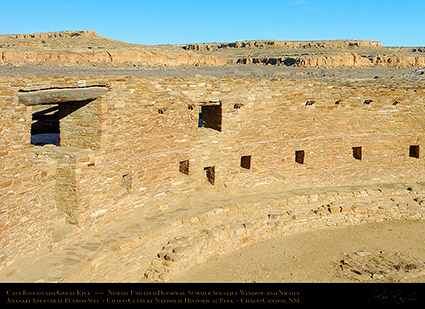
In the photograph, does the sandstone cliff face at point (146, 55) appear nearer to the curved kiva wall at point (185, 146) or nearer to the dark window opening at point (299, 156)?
the curved kiva wall at point (185, 146)

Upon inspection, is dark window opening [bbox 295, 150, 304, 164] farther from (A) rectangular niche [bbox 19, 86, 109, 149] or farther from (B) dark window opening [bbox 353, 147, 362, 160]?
(A) rectangular niche [bbox 19, 86, 109, 149]

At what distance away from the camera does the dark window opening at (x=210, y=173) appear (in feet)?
38.1

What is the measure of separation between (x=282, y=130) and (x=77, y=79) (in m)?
5.99

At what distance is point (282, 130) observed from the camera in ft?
40.6

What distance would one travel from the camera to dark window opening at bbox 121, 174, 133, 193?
985cm

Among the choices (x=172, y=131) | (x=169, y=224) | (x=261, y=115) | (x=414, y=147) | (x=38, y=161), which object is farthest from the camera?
(x=414, y=147)

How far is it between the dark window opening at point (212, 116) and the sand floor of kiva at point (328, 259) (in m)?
3.27

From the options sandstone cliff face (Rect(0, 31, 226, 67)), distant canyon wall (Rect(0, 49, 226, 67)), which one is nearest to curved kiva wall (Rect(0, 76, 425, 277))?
distant canyon wall (Rect(0, 49, 226, 67))

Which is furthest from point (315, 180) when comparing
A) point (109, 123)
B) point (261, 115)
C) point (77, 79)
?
point (77, 79)

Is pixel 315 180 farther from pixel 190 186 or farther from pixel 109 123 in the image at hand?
pixel 109 123

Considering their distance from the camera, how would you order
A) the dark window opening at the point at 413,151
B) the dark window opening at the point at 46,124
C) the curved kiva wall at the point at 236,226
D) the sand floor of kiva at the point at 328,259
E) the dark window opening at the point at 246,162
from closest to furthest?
the curved kiva wall at the point at 236,226 < the sand floor of kiva at the point at 328,259 < the dark window opening at the point at 46,124 < the dark window opening at the point at 246,162 < the dark window opening at the point at 413,151

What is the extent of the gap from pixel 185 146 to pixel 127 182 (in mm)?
1814
